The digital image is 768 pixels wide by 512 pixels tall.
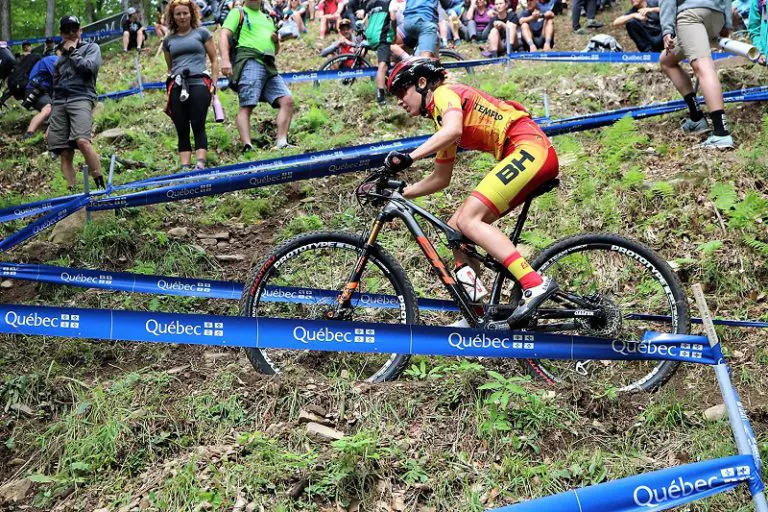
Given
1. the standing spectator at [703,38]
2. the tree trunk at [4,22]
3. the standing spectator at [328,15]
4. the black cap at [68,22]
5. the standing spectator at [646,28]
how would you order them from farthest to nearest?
the tree trunk at [4,22] < the standing spectator at [328,15] < the standing spectator at [646,28] < the black cap at [68,22] < the standing spectator at [703,38]

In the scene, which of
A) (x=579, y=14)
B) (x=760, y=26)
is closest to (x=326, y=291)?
(x=760, y=26)

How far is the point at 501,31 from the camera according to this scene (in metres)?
16.0

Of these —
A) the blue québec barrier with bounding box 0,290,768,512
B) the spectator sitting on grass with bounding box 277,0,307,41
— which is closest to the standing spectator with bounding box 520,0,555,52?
the spectator sitting on grass with bounding box 277,0,307,41

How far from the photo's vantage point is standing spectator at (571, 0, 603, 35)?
58.9ft

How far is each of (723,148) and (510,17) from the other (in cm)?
906

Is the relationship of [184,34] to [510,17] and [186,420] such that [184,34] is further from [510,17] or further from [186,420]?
[510,17]

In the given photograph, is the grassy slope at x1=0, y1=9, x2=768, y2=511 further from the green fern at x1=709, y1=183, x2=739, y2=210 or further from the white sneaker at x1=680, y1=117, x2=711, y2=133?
the white sneaker at x1=680, y1=117, x2=711, y2=133

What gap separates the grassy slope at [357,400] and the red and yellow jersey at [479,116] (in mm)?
1625

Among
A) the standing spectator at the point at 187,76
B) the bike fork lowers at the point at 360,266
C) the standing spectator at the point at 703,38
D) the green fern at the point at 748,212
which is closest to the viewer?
the bike fork lowers at the point at 360,266

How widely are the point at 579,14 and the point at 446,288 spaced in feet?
48.1

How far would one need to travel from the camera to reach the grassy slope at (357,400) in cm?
444

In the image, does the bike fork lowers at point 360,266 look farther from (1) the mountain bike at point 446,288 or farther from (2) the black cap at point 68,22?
(2) the black cap at point 68,22

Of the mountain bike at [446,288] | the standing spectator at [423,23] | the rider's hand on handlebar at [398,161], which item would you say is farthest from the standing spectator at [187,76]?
the rider's hand on handlebar at [398,161]

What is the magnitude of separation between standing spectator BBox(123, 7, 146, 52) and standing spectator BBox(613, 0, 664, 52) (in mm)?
14188
